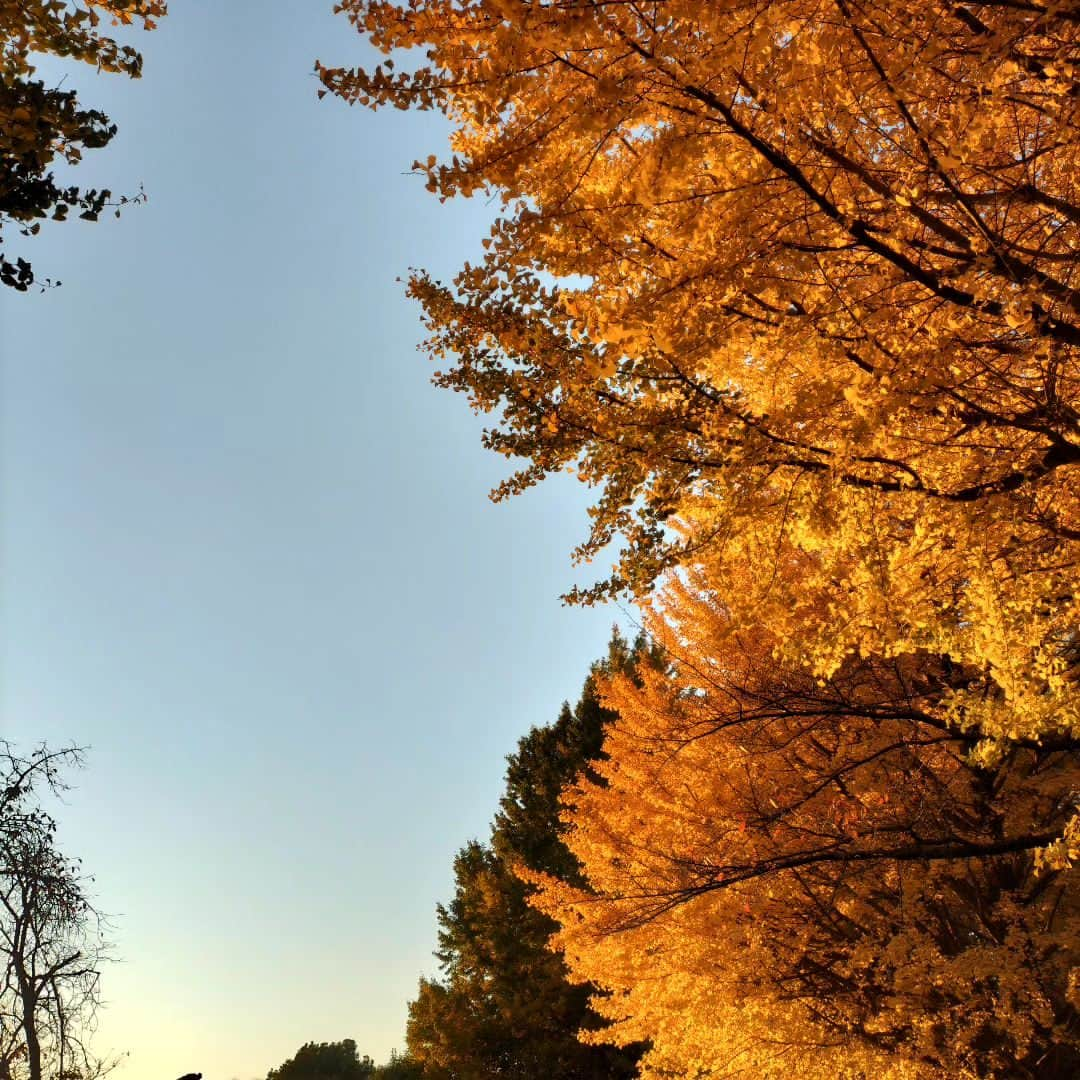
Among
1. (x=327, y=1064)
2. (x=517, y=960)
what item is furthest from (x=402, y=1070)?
(x=327, y=1064)

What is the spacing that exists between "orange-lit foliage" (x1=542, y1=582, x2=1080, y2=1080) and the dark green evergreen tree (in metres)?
6.86

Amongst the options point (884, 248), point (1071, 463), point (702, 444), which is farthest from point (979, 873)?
point (884, 248)

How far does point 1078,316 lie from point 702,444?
5.32 ft

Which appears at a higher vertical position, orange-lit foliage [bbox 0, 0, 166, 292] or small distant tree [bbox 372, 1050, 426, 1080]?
orange-lit foliage [bbox 0, 0, 166, 292]

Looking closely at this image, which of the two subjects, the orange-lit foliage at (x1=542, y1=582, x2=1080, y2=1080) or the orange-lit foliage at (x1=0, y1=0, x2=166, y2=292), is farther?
the orange-lit foliage at (x1=542, y1=582, x2=1080, y2=1080)

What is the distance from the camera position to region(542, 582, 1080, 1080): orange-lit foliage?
19.0 ft

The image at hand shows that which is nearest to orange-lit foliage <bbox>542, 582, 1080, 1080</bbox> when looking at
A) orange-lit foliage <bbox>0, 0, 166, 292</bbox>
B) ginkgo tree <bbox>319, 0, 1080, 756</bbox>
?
ginkgo tree <bbox>319, 0, 1080, 756</bbox>

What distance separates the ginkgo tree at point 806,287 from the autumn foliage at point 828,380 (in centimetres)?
2

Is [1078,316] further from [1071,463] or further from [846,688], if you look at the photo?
[846,688]

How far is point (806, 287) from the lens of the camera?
13.0ft

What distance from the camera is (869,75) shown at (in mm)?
3238

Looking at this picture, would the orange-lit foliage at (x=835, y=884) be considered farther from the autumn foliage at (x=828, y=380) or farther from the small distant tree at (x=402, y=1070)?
the small distant tree at (x=402, y=1070)

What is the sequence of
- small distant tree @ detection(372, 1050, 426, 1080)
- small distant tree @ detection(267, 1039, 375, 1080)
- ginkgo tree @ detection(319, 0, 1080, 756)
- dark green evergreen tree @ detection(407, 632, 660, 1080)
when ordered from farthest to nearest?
1. small distant tree @ detection(267, 1039, 375, 1080)
2. small distant tree @ detection(372, 1050, 426, 1080)
3. dark green evergreen tree @ detection(407, 632, 660, 1080)
4. ginkgo tree @ detection(319, 0, 1080, 756)

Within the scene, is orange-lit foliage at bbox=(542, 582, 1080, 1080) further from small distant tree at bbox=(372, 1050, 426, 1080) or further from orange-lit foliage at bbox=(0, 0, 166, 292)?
small distant tree at bbox=(372, 1050, 426, 1080)
